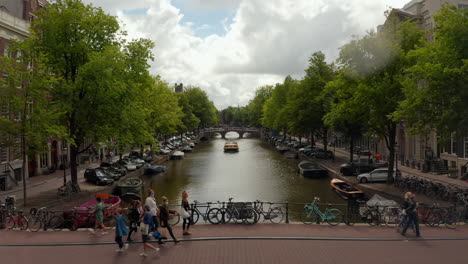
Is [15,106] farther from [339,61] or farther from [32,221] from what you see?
[339,61]

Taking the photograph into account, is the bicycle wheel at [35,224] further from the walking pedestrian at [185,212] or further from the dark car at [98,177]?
the dark car at [98,177]

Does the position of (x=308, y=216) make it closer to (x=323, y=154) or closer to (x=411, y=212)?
(x=411, y=212)

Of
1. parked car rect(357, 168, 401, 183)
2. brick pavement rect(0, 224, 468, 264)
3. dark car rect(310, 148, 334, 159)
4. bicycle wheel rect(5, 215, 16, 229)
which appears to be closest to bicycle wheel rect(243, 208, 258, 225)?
brick pavement rect(0, 224, 468, 264)

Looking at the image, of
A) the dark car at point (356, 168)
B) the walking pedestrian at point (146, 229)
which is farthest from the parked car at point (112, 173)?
the dark car at point (356, 168)

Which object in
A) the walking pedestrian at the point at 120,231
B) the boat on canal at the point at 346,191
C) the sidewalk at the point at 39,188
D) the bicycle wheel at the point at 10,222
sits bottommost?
the boat on canal at the point at 346,191

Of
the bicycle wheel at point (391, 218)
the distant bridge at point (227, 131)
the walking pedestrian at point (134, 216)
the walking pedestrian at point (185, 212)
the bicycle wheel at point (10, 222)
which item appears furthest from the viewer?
the distant bridge at point (227, 131)

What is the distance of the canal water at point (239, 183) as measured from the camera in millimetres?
30781

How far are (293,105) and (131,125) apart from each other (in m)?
29.9

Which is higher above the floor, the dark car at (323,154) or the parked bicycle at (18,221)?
the dark car at (323,154)

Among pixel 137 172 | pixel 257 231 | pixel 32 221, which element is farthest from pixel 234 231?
pixel 137 172

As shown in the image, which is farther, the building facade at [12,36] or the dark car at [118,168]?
the dark car at [118,168]

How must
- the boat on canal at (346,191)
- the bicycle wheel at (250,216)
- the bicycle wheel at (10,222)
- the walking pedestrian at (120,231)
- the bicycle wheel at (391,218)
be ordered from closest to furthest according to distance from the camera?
the walking pedestrian at (120,231), the bicycle wheel at (250,216), the bicycle wheel at (391,218), the bicycle wheel at (10,222), the boat on canal at (346,191)

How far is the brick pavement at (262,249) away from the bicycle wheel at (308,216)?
1917 mm

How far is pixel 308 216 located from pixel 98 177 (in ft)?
69.7
